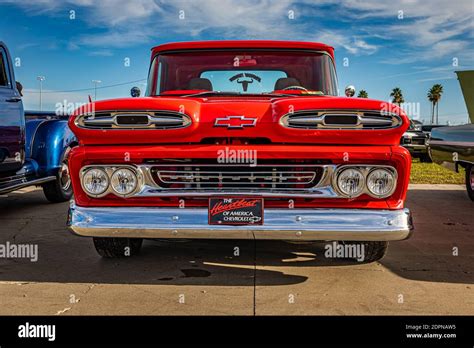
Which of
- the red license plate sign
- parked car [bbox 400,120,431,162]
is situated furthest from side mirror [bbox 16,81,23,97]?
parked car [bbox 400,120,431,162]

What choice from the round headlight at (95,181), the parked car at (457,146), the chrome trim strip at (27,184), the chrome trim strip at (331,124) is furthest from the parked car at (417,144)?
the round headlight at (95,181)

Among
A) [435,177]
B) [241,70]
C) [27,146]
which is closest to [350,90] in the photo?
[241,70]

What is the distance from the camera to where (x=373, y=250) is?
3.92 metres

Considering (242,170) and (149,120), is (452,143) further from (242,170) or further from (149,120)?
(149,120)

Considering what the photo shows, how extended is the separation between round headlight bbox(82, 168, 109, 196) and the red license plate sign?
78 centimetres

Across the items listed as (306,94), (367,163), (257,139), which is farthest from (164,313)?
(306,94)

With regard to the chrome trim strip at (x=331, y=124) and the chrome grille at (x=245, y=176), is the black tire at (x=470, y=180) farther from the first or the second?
the chrome grille at (x=245, y=176)

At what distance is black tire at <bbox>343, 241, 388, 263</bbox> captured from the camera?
3.86 meters

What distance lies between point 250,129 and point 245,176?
0.29 metres

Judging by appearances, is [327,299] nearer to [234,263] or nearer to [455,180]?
[234,263]

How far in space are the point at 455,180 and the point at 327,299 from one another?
8.08 meters

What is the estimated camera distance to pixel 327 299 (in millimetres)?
3230

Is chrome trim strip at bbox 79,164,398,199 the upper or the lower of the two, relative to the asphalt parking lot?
upper

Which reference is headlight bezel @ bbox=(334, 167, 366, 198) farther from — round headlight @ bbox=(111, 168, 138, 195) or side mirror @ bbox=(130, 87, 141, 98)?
side mirror @ bbox=(130, 87, 141, 98)
